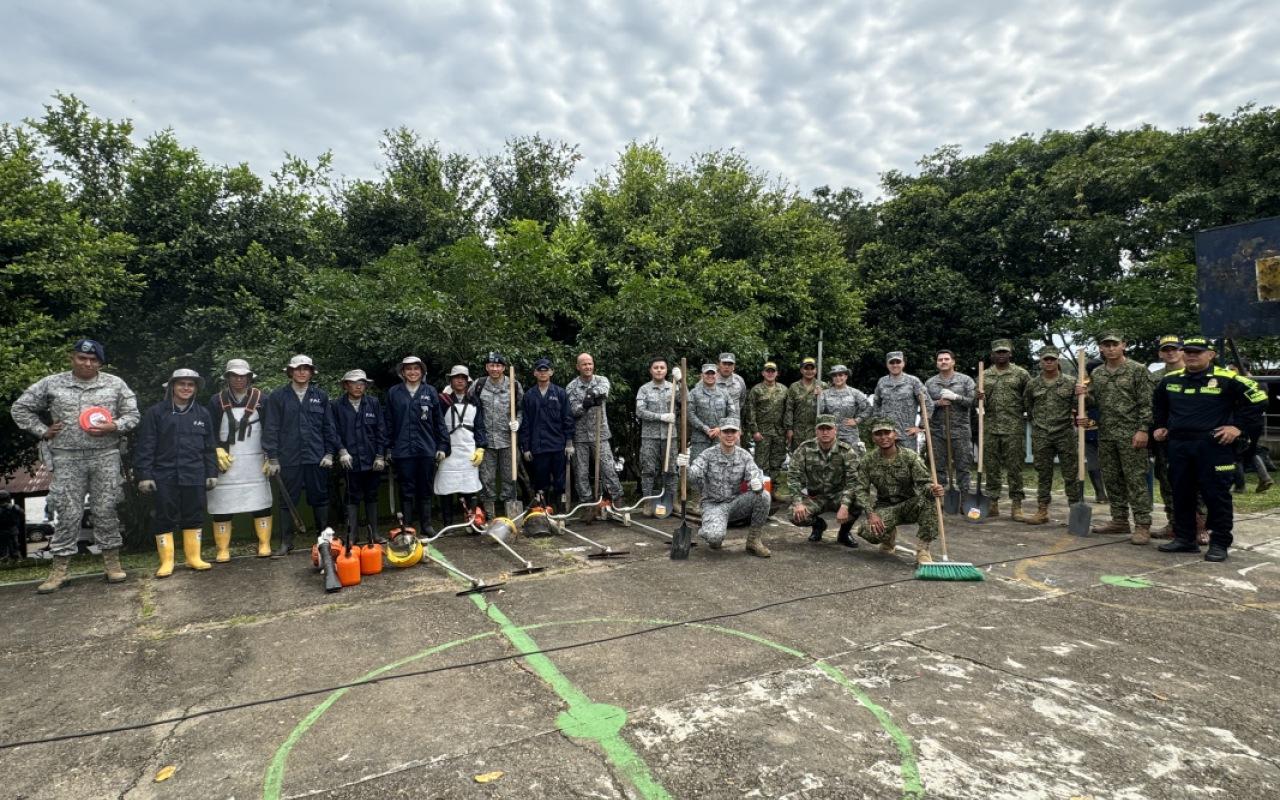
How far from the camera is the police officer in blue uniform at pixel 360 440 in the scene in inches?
261

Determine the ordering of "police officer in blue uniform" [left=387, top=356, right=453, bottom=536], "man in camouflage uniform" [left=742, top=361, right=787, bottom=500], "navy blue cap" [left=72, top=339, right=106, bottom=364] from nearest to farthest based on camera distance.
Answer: "navy blue cap" [left=72, top=339, right=106, bottom=364] → "police officer in blue uniform" [left=387, top=356, right=453, bottom=536] → "man in camouflage uniform" [left=742, top=361, right=787, bottom=500]

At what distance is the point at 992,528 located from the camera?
730 centimetres

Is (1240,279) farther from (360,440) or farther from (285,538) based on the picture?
(285,538)

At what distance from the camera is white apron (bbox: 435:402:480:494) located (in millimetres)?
7305

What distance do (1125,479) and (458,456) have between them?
6.88 meters

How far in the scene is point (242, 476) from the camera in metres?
6.43

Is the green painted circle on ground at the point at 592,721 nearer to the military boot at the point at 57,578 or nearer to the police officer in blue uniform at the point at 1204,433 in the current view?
the military boot at the point at 57,578

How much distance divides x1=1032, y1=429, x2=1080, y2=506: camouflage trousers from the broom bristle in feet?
8.52

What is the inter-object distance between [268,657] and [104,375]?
355cm

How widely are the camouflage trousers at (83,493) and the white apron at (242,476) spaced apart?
2.66ft

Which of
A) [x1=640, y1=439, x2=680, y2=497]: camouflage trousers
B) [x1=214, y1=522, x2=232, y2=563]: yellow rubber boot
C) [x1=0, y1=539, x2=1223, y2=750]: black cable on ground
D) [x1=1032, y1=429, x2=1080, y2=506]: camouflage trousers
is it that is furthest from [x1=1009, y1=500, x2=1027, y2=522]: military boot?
[x1=214, y1=522, x2=232, y2=563]: yellow rubber boot

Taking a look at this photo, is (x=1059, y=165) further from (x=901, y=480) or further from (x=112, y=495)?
(x=112, y=495)

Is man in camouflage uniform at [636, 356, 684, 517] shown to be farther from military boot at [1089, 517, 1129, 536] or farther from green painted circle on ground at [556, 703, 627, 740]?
green painted circle on ground at [556, 703, 627, 740]

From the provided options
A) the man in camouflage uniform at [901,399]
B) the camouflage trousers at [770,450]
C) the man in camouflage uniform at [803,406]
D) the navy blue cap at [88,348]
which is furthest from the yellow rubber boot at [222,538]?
the man in camouflage uniform at [901,399]
